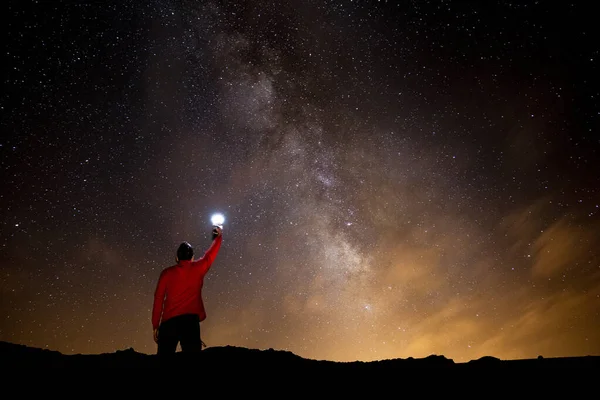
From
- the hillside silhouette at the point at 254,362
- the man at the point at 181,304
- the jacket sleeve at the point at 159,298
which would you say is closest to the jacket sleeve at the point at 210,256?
the man at the point at 181,304

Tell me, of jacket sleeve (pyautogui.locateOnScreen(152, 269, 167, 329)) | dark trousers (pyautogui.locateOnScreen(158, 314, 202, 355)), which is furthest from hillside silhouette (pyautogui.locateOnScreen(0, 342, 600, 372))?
jacket sleeve (pyautogui.locateOnScreen(152, 269, 167, 329))

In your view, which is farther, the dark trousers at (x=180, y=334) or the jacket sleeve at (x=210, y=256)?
the jacket sleeve at (x=210, y=256)

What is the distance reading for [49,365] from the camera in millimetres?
3010

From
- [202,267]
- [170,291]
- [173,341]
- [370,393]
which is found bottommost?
[370,393]

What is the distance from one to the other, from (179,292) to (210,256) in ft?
2.18

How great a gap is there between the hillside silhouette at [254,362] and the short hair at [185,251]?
3.95 ft

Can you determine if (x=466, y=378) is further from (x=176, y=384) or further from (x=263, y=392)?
(x=176, y=384)

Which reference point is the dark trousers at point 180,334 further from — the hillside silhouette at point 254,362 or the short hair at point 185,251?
the short hair at point 185,251

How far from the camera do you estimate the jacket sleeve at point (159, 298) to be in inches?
164

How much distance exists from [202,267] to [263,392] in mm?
2083

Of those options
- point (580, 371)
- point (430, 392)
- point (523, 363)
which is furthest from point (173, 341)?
point (580, 371)

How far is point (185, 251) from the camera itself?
14.4 feet

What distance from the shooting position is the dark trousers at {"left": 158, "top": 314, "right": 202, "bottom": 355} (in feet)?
12.7

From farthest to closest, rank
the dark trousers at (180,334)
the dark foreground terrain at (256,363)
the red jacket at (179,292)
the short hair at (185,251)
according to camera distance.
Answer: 1. the short hair at (185,251)
2. the red jacket at (179,292)
3. the dark trousers at (180,334)
4. the dark foreground terrain at (256,363)
